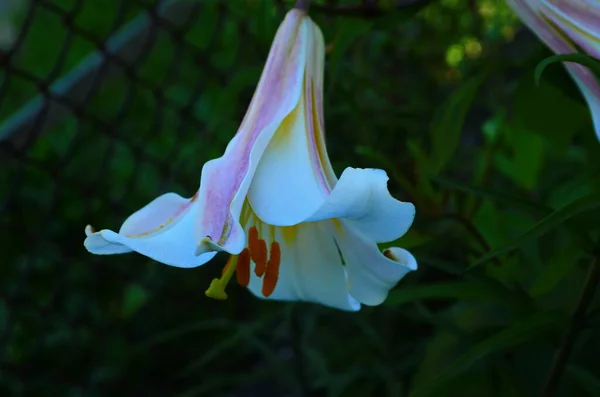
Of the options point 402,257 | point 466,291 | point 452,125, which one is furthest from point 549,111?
point 402,257

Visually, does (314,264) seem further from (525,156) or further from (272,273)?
(525,156)

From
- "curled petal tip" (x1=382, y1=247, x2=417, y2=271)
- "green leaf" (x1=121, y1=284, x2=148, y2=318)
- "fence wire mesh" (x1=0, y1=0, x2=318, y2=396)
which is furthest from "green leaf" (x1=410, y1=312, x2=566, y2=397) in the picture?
"green leaf" (x1=121, y1=284, x2=148, y2=318)

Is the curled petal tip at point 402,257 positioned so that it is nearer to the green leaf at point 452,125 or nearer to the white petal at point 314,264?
the white petal at point 314,264

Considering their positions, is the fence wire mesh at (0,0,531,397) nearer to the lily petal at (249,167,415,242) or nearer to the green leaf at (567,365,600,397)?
the green leaf at (567,365,600,397)

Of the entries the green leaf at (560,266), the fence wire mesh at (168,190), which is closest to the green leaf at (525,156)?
the fence wire mesh at (168,190)

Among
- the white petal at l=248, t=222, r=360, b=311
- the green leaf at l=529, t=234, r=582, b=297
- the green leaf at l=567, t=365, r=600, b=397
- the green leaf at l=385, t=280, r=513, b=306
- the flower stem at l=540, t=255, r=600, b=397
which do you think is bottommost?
the green leaf at l=567, t=365, r=600, b=397
